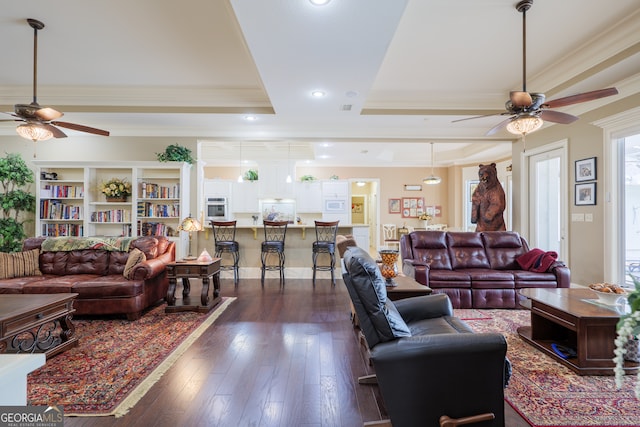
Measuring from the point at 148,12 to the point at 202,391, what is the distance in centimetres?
322

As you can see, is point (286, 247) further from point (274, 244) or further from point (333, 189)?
point (333, 189)

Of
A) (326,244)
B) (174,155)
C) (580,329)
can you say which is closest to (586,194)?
(580,329)

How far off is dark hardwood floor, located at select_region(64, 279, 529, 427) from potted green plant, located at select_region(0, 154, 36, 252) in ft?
13.9

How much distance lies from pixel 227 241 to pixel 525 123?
14.9 ft

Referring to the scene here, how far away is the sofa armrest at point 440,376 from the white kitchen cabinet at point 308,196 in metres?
7.64

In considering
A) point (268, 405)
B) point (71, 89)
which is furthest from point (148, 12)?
point (268, 405)

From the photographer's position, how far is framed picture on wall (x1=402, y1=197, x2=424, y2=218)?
1044 centimetres

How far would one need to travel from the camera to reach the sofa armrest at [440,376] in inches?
62.6

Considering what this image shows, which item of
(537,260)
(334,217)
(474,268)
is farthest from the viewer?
(334,217)

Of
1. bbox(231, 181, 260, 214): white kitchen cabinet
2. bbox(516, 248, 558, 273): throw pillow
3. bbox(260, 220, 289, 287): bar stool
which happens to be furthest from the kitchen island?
bbox(231, 181, 260, 214): white kitchen cabinet

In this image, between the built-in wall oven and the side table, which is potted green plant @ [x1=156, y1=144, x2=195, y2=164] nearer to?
the side table

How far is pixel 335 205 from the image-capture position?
9.30 m

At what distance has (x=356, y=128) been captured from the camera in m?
5.83

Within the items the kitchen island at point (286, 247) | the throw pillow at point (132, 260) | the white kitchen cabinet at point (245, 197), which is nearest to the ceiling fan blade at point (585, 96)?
the kitchen island at point (286, 247)
